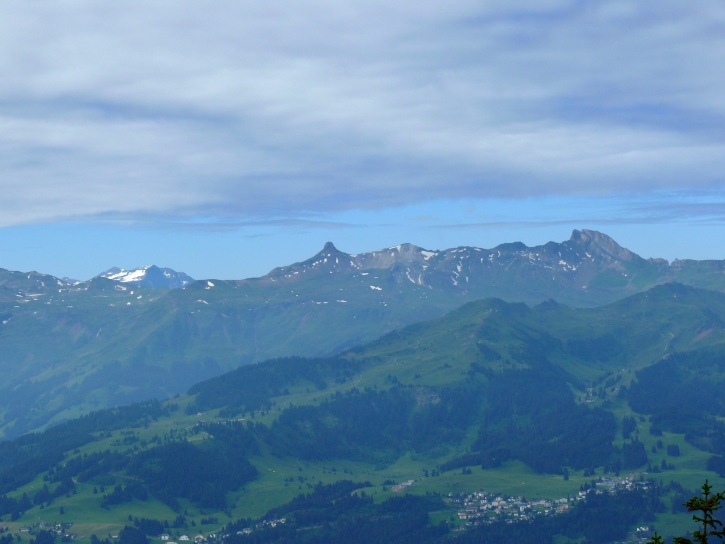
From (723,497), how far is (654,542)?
504 cm

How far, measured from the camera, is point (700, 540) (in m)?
62.0

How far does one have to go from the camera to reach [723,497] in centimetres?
5959

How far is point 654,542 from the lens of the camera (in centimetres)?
6106

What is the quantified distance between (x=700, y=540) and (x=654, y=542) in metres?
3.28

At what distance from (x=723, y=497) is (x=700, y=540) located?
13.3 feet
